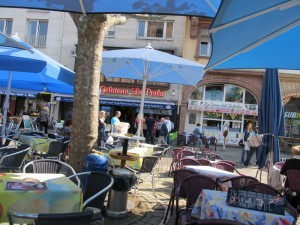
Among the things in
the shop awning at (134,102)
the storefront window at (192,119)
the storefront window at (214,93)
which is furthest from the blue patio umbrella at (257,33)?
the storefront window at (214,93)

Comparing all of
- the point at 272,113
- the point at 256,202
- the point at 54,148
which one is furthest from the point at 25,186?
the point at 272,113

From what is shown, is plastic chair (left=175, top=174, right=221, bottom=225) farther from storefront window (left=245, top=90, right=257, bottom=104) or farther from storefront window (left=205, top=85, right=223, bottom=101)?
storefront window (left=245, top=90, right=257, bottom=104)

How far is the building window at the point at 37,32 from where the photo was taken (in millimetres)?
26062

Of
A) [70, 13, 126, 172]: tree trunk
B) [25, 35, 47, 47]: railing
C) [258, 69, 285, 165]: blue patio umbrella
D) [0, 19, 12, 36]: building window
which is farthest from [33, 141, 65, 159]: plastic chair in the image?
[0, 19, 12, 36]: building window

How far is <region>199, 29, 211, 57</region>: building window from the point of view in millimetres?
23641

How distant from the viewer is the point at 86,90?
5.68 m

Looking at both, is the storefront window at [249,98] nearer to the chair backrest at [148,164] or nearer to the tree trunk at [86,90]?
the chair backrest at [148,164]

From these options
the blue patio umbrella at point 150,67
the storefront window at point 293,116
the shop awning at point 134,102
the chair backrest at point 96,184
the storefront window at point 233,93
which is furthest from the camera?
the storefront window at point 233,93

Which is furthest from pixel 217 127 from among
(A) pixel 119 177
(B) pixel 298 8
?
(B) pixel 298 8

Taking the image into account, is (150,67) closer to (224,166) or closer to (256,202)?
(224,166)

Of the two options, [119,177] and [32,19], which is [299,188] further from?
[32,19]

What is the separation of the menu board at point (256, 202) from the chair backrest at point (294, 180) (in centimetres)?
277

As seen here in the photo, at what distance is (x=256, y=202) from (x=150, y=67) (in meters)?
7.15

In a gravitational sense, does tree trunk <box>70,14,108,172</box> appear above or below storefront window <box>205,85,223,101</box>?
below
